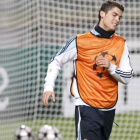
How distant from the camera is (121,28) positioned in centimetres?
1109

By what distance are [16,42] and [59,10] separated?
1.15 meters

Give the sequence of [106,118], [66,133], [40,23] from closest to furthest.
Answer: [106,118] → [66,133] → [40,23]

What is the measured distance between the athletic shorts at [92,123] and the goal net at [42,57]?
515 centimetres

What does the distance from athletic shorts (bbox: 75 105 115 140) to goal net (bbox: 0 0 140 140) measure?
515 cm

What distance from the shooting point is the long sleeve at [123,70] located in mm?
4711

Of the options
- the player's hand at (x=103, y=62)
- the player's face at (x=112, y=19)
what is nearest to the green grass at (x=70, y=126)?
the player's face at (x=112, y=19)

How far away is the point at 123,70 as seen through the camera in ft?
15.9

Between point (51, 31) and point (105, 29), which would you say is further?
point (51, 31)

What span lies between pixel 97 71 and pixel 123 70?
22 cm

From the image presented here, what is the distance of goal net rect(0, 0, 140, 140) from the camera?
10547mm

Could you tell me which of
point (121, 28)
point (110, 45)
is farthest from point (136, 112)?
point (110, 45)

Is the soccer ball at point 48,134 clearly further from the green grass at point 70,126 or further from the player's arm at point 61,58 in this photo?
the player's arm at point 61,58

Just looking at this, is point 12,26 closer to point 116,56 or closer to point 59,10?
point 59,10

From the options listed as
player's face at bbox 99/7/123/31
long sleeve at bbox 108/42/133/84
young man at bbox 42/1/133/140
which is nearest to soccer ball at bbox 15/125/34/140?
young man at bbox 42/1/133/140
